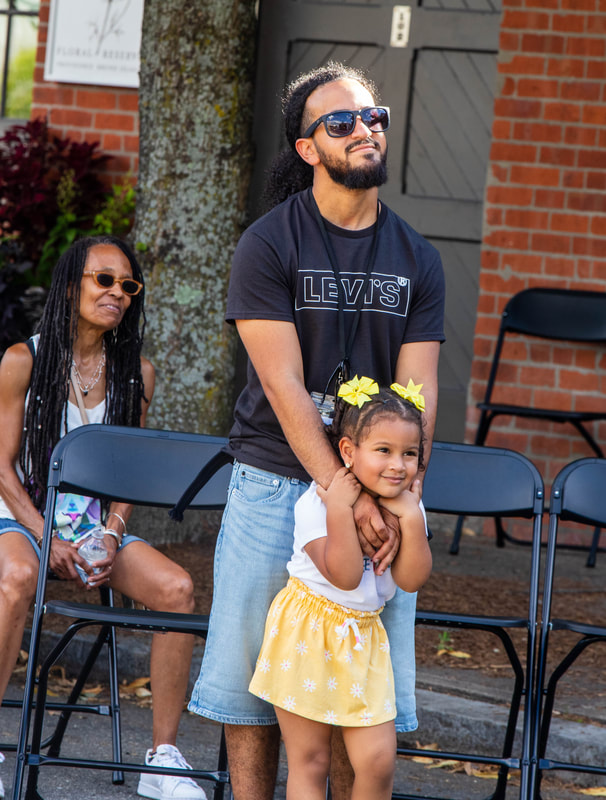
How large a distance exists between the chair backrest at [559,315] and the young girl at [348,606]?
3.66 meters

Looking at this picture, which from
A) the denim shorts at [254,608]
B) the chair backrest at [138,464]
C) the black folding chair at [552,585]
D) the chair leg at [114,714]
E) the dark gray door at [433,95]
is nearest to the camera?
the denim shorts at [254,608]

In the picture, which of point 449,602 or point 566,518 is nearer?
point 566,518

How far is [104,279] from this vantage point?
13.5 ft

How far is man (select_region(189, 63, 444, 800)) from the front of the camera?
113 inches

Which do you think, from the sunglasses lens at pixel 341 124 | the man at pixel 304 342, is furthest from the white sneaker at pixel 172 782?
the sunglasses lens at pixel 341 124

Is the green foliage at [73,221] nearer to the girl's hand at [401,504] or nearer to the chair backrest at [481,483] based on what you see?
the chair backrest at [481,483]

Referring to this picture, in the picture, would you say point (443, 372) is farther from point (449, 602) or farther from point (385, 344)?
point (385, 344)

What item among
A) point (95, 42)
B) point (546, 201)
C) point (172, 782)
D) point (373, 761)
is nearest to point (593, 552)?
point (546, 201)

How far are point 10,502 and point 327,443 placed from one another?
152 cm

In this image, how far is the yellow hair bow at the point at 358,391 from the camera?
8.86 ft

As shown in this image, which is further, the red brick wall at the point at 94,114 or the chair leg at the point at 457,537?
the red brick wall at the point at 94,114

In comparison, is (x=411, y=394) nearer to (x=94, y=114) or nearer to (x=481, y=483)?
(x=481, y=483)

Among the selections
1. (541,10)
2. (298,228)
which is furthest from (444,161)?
(298,228)

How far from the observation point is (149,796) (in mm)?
3738
